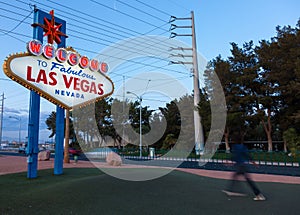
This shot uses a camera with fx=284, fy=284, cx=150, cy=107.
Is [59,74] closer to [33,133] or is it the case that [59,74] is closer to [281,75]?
[33,133]

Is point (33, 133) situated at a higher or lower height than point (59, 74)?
lower

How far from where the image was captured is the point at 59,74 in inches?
520

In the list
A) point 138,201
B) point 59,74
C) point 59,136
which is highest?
point 59,74

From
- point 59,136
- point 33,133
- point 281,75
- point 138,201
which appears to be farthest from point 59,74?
point 281,75

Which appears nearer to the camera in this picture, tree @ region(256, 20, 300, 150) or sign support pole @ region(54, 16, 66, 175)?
sign support pole @ region(54, 16, 66, 175)

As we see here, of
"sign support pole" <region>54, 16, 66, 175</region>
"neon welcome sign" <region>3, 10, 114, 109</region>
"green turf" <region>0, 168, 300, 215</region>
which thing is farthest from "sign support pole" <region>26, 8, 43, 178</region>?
"green turf" <region>0, 168, 300, 215</region>

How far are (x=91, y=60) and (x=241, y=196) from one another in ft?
33.2

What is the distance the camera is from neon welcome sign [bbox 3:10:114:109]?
1166cm

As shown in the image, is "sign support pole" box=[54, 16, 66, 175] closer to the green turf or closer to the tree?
the green turf

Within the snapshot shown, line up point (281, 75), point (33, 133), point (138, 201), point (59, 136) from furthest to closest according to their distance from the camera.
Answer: point (281, 75) < point (59, 136) < point (33, 133) < point (138, 201)

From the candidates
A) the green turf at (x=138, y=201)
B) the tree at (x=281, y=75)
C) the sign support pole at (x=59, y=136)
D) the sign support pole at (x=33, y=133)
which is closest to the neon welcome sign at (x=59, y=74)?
the sign support pole at (x=33, y=133)

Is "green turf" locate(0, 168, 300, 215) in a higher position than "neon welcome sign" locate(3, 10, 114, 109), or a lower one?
lower

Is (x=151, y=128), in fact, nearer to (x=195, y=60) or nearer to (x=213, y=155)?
(x=195, y=60)

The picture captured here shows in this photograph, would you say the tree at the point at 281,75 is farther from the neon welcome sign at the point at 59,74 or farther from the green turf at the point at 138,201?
the green turf at the point at 138,201
